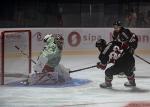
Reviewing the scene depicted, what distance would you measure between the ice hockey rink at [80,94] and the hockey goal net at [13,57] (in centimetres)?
37

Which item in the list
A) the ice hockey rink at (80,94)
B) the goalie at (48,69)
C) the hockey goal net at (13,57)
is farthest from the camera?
the hockey goal net at (13,57)

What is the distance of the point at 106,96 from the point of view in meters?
6.88

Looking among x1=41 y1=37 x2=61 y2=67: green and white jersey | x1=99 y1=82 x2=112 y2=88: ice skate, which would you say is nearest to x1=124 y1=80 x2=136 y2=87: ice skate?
x1=99 y1=82 x2=112 y2=88: ice skate

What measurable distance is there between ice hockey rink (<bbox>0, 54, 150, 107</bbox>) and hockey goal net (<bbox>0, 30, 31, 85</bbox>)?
0.37 m

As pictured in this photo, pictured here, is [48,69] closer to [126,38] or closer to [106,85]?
[106,85]

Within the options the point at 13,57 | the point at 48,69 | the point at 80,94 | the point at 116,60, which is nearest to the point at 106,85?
the point at 116,60

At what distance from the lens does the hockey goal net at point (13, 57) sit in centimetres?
789

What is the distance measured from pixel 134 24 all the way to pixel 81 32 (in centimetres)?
124

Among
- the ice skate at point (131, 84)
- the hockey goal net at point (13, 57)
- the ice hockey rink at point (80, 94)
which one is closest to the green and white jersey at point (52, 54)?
the ice hockey rink at point (80, 94)

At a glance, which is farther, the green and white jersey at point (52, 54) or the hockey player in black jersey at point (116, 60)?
the green and white jersey at point (52, 54)

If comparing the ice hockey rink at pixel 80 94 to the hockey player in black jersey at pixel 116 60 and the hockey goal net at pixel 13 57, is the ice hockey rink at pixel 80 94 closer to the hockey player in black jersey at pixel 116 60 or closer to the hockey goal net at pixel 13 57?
the hockey player in black jersey at pixel 116 60

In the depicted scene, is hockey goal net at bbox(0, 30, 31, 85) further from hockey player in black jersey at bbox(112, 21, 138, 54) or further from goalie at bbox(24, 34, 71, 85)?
hockey player in black jersey at bbox(112, 21, 138, 54)

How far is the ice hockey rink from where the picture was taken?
633cm

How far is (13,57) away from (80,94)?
1.49 metres
